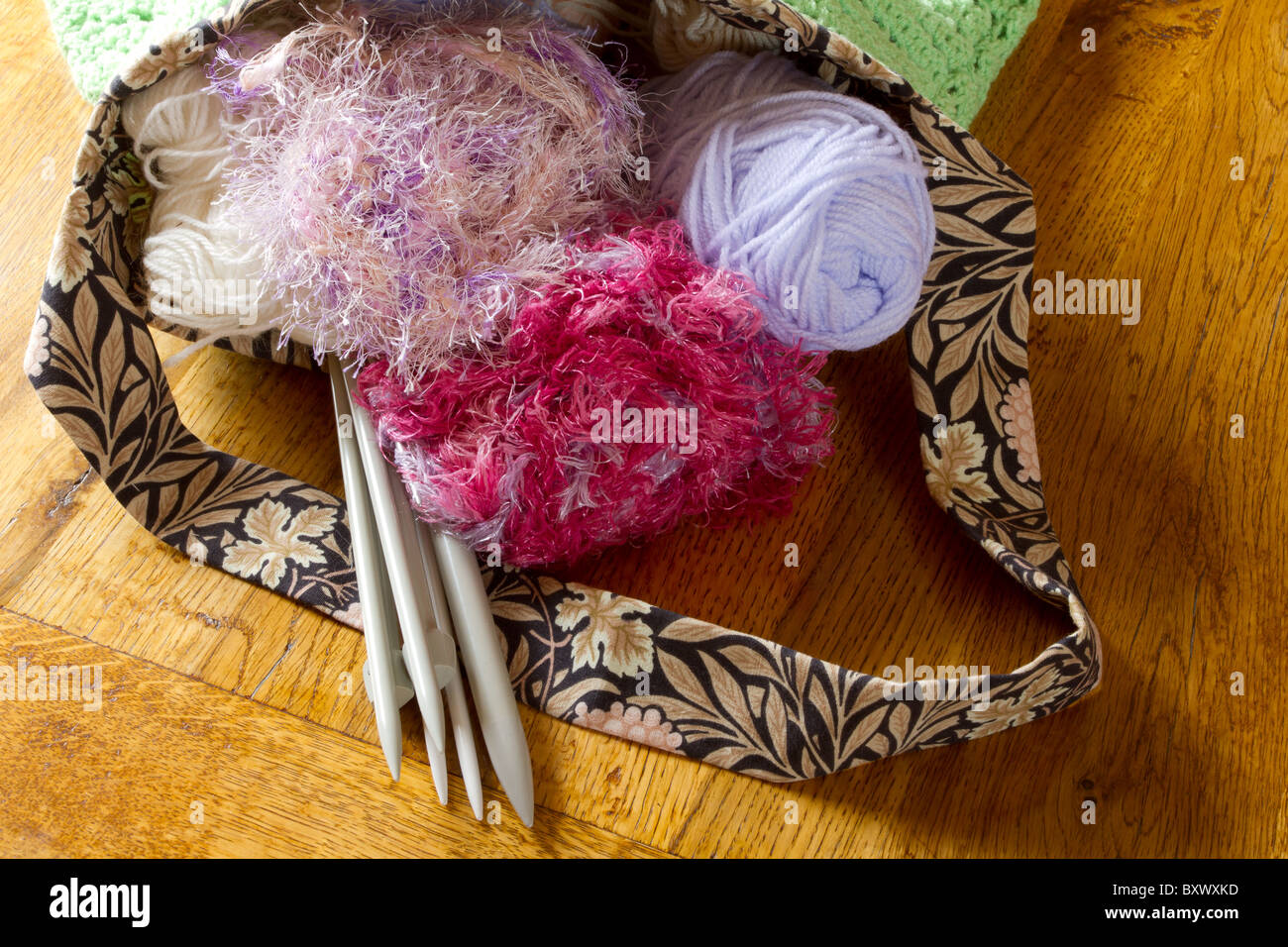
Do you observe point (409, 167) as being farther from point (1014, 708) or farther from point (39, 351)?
point (1014, 708)

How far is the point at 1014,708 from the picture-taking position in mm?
608

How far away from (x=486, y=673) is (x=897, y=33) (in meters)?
0.49

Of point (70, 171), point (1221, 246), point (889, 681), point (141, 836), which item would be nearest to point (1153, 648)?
point (889, 681)

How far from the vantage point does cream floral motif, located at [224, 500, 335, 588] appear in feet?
2.12

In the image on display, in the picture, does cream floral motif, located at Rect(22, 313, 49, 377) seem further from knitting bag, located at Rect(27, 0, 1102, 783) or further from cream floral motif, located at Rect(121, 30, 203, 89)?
cream floral motif, located at Rect(121, 30, 203, 89)

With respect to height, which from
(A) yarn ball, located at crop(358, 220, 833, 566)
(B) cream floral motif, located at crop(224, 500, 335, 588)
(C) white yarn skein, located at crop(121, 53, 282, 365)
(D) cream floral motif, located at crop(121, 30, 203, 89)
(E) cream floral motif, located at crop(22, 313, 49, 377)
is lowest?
(B) cream floral motif, located at crop(224, 500, 335, 588)

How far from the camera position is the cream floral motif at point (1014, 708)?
601 mm

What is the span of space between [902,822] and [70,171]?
72cm

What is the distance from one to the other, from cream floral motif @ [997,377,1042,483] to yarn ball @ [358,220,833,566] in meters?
0.16

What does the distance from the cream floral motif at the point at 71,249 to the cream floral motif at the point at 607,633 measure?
1.10 feet

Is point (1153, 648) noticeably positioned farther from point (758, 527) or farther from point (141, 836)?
point (141, 836)

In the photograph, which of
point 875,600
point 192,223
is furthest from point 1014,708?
point 192,223

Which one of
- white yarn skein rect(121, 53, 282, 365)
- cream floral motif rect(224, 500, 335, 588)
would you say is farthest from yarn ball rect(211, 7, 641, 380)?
cream floral motif rect(224, 500, 335, 588)

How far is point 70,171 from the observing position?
759mm
